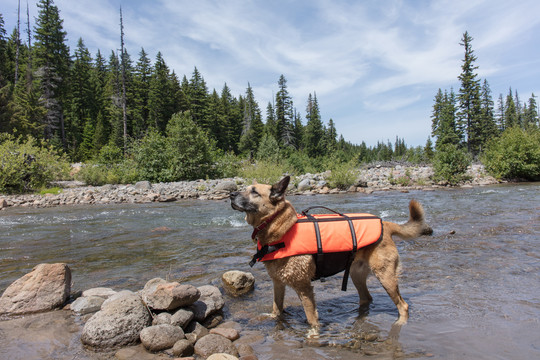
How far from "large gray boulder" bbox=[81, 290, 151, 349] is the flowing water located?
0.17 m

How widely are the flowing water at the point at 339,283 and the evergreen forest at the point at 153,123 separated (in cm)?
1412

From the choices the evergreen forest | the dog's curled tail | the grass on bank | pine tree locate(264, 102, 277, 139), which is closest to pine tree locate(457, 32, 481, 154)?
the evergreen forest

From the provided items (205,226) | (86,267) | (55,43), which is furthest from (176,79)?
(86,267)

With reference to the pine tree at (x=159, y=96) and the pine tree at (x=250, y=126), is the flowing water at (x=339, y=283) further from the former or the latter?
the pine tree at (x=250, y=126)

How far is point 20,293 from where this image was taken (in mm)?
4602

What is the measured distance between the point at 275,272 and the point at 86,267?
16.9 ft

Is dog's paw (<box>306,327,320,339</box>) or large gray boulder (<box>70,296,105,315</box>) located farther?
large gray boulder (<box>70,296,105,315</box>)

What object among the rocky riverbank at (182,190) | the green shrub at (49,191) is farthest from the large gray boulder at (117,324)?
the green shrub at (49,191)

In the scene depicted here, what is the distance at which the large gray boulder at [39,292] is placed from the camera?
14.7 feet

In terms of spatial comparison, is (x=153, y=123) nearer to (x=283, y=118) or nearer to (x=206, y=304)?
(x=283, y=118)

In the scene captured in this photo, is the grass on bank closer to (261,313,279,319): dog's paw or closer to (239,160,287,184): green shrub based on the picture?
(239,160,287,184): green shrub

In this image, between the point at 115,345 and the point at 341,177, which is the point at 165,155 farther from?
the point at 115,345

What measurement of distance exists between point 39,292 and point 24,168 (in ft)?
72.1

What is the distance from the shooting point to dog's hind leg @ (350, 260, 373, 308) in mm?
4805
